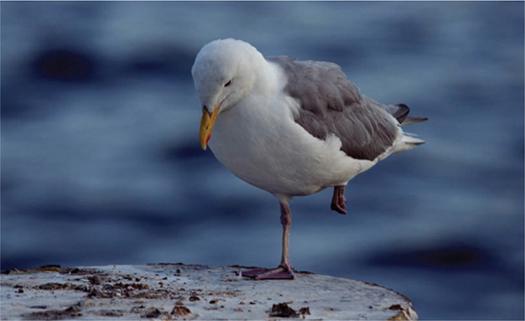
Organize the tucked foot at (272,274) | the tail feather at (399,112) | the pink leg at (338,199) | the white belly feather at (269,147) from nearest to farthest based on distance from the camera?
the white belly feather at (269,147)
the tucked foot at (272,274)
the pink leg at (338,199)
the tail feather at (399,112)

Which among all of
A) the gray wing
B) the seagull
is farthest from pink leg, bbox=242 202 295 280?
the gray wing

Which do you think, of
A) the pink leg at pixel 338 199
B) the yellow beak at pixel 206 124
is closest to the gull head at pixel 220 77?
the yellow beak at pixel 206 124

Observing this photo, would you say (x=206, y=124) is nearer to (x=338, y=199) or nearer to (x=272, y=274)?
(x=272, y=274)

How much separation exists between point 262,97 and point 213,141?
523 millimetres

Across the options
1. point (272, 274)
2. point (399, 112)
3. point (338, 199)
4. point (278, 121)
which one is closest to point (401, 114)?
point (399, 112)

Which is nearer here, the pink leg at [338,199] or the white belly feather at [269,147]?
the white belly feather at [269,147]

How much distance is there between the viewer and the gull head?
20.8ft

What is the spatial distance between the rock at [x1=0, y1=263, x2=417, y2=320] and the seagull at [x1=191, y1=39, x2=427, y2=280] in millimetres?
482

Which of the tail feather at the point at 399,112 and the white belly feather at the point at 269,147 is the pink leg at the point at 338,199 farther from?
the tail feather at the point at 399,112

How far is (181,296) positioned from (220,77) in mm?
1590

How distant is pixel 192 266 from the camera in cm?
716

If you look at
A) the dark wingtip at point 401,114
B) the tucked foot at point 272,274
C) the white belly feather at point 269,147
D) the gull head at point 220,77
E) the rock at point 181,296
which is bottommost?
the rock at point 181,296

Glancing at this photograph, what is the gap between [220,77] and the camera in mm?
6352

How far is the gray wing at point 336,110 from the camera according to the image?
276 inches
